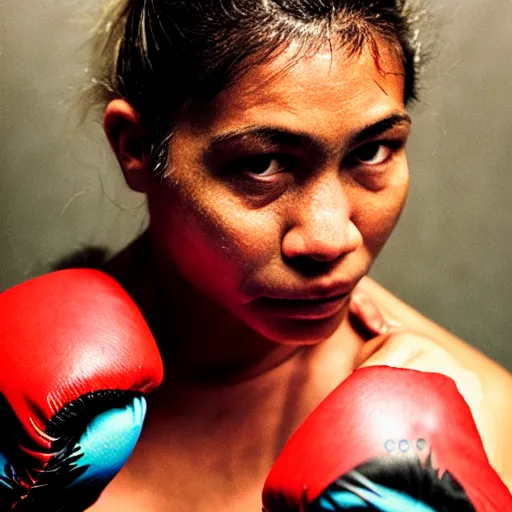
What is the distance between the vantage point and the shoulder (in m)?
1.13

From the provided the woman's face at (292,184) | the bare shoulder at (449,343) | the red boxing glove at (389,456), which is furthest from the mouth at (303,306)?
the bare shoulder at (449,343)

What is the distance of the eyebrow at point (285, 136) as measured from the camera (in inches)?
35.4

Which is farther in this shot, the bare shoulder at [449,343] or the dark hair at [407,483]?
the bare shoulder at [449,343]

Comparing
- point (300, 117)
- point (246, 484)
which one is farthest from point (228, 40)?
point (246, 484)

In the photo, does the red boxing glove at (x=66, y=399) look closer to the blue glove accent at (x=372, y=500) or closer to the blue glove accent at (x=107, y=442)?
the blue glove accent at (x=107, y=442)

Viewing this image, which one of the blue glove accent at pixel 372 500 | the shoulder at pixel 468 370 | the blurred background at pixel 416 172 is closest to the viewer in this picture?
the blue glove accent at pixel 372 500

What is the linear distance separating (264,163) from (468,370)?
0.56 metres

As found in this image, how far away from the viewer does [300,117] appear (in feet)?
2.92

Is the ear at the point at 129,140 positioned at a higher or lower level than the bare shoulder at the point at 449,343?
higher

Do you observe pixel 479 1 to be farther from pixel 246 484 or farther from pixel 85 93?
pixel 246 484

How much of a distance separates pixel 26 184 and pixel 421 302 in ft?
3.57

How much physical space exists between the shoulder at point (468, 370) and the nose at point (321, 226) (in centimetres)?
31

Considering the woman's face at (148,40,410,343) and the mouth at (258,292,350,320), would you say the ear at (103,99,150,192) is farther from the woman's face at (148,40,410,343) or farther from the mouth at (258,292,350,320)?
the mouth at (258,292,350,320)

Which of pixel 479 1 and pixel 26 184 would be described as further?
pixel 26 184
